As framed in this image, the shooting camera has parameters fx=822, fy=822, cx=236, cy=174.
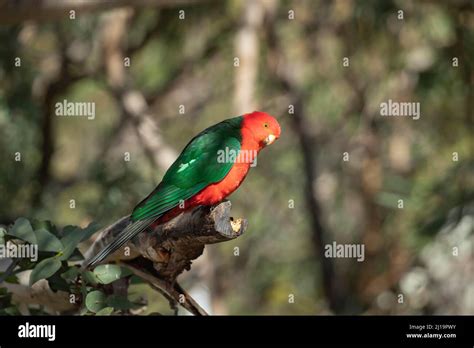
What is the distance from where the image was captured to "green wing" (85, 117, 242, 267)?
284 cm

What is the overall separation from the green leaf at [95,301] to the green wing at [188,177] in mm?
129

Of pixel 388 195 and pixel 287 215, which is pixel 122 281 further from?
pixel 287 215

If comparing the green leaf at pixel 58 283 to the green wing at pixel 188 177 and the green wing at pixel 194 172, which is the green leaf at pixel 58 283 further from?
the green wing at pixel 194 172

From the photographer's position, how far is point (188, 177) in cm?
310

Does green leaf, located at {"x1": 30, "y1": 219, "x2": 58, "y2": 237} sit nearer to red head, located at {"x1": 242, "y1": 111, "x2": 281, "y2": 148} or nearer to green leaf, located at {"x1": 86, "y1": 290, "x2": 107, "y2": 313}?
green leaf, located at {"x1": 86, "y1": 290, "x2": 107, "y2": 313}

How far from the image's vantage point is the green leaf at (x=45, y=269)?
270cm

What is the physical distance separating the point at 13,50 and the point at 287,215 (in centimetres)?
366

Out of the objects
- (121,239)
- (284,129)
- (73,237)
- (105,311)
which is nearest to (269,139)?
(121,239)

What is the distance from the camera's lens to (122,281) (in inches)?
114

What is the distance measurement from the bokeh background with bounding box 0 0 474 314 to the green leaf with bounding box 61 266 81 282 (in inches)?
105

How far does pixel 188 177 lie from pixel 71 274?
595 millimetres

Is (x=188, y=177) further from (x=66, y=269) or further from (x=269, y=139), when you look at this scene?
(x=66, y=269)
